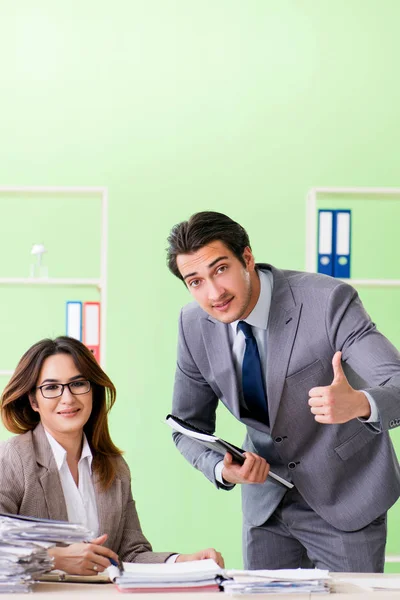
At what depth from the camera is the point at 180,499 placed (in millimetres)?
4492

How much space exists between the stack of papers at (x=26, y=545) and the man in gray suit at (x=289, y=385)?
1.87 feet

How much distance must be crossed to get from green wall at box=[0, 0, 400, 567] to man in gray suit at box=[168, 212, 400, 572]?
198 cm

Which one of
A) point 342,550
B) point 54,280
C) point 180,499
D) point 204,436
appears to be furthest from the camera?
point 180,499

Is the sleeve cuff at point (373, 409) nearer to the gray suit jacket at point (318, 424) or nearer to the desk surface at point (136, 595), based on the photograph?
the gray suit jacket at point (318, 424)

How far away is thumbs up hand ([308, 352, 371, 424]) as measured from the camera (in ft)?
6.48

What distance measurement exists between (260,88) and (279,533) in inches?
108

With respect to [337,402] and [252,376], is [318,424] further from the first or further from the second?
[337,402]

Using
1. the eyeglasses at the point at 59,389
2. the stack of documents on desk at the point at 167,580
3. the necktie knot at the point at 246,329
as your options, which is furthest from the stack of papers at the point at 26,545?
the necktie knot at the point at 246,329

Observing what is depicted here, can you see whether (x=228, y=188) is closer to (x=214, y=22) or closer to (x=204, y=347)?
(x=214, y=22)

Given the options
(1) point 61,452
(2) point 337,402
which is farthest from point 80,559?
(2) point 337,402

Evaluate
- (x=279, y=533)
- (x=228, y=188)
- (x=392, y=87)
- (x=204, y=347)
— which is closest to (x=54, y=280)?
(x=228, y=188)

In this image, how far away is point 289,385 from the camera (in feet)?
7.88

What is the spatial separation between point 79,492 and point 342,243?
194 centimetres

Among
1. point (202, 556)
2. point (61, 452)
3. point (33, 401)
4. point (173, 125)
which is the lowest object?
point (202, 556)
